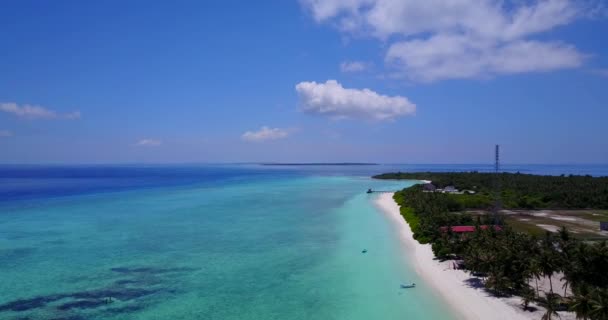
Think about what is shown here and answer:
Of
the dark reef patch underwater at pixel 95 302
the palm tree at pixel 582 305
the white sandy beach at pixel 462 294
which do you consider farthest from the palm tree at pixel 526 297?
the dark reef patch underwater at pixel 95 302

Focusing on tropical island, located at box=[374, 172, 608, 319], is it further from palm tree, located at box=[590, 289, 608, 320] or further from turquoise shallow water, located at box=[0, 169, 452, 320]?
turquoise shallow water, located at box=[0, 169, 452, 320]

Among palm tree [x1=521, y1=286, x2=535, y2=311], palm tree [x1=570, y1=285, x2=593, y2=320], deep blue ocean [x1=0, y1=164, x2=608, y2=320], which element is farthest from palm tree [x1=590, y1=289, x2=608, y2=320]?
deep blue ocean [x1=0, y1=164, x2=608, y2=320]

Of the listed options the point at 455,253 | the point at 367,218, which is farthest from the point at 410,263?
the point at 367,218

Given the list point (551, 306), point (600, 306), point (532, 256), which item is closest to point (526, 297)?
point (532, 256)

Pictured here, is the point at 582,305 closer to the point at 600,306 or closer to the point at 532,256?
the point at 600,306

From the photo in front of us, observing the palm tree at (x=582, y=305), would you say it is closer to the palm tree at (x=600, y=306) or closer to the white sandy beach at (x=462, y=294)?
the palm tree at (x=600, y=306)

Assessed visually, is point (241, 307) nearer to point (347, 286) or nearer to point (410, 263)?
point (347, 286)
